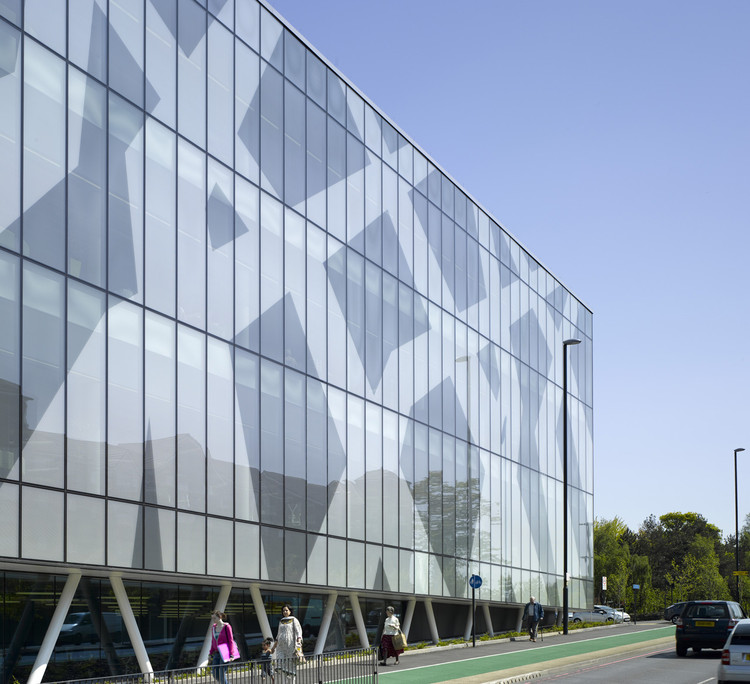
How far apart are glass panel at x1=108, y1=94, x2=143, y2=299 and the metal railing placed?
8084 mm

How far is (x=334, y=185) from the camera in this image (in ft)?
101

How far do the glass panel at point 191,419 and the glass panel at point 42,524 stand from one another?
12.7 feet

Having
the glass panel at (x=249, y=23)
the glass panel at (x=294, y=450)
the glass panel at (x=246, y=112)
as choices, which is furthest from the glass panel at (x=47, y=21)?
the glass panel at (x=294, y=450)

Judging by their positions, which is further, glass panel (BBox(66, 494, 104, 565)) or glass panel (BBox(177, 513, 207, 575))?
glass panel (BBox(177, 513, 207, 575))

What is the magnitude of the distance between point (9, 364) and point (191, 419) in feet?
18.6

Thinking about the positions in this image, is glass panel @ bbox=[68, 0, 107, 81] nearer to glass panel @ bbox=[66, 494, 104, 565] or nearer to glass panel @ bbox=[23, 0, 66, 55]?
glass panel @ bbox=[23, 0, 66, 55]

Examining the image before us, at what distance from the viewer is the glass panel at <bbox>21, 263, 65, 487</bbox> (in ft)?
60.2

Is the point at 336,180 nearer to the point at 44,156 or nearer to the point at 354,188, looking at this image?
the point at 354,188

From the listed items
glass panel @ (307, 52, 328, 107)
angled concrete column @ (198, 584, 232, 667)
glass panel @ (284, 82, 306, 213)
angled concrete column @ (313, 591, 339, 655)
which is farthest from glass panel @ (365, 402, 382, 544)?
glass panel @ (307, 52, 328, 107)

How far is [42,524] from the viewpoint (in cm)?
1838

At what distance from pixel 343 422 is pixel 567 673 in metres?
9.36

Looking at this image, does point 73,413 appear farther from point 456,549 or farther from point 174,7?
point 456,549

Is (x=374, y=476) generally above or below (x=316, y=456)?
below

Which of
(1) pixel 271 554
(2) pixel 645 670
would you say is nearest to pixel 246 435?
(1) pixel 271 554
